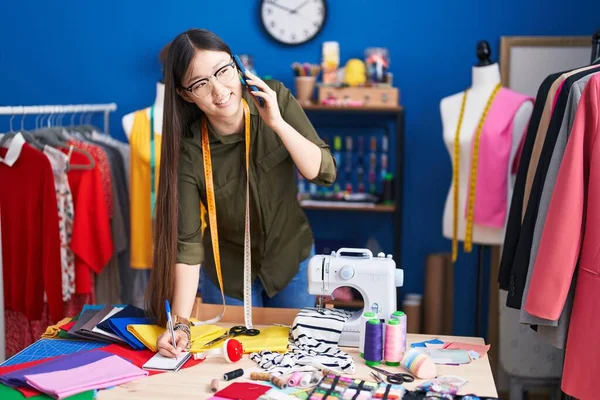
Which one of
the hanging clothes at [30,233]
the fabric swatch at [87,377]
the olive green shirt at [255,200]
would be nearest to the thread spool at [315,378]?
the fabric swatch at [87,377]

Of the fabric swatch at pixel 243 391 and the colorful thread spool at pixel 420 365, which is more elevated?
the colorful thread spool at pixel 420 365

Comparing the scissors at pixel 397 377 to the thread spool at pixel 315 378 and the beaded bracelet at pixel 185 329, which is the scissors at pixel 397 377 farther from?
the beaded bracelet at pixel 185 329

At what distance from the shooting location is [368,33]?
13.6ft

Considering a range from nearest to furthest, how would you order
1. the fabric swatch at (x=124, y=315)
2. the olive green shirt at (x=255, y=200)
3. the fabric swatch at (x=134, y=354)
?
the fabric swatch at (x=134, y=354), the fabric swatch at (x=124, y=315), the olive green shirt at (x=255, y=200)

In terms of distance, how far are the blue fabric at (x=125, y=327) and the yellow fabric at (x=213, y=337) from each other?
0.04 ft

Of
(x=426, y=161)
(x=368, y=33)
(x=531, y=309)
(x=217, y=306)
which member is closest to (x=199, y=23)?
(x=368, y=33)

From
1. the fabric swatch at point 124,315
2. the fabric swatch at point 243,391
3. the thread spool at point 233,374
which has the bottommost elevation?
the fabric swatch at point 243,391

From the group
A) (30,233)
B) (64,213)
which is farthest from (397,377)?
(64,213)

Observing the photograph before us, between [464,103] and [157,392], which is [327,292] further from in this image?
[464,103]

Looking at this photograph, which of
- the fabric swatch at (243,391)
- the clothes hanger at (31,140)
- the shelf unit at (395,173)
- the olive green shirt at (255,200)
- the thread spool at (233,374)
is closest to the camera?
the fabric swatch at (243,391)

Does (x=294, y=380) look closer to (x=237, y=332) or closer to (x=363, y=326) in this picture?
(x=363, y=326)

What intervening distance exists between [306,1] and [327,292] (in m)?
2.43

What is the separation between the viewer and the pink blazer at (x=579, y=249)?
7.33 ft

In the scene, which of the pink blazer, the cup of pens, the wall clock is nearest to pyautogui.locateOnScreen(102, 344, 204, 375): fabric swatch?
the pink blazer
